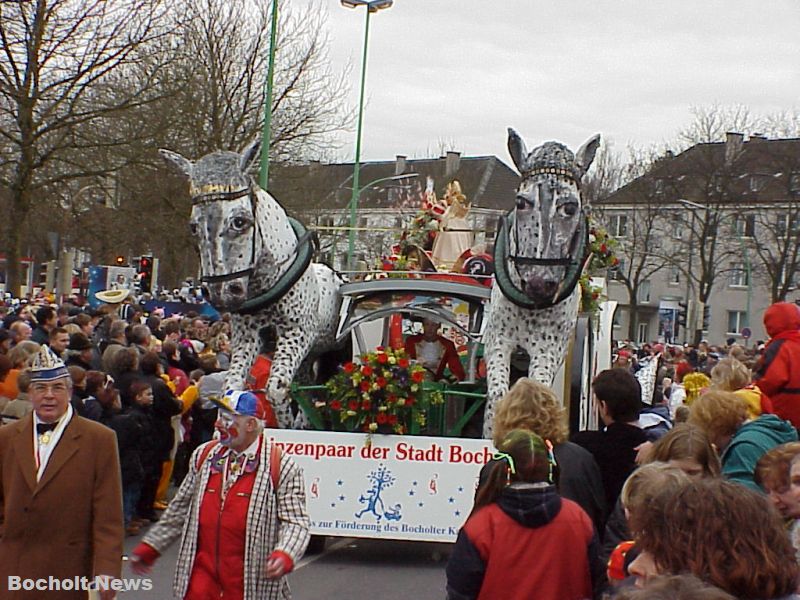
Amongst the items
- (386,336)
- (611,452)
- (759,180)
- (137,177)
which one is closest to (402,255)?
(386,336)

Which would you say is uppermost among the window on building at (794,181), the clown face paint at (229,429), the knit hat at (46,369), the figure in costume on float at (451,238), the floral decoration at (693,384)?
the window on building at (794,181)

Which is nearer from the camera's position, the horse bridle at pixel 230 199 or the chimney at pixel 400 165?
the horse bridle at pixel 230 199

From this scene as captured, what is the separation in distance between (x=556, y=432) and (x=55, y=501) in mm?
2345

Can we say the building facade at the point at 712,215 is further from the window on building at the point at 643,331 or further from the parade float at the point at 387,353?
the parade float at the point at 387,353

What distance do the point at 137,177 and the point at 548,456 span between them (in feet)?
90.2

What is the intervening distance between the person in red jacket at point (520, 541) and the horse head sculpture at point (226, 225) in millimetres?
5268

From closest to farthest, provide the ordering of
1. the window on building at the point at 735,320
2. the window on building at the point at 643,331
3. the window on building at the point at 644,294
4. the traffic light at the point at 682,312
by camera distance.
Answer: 1. the traffic light at the point at 682,312
2. the window on building at the point at 735,320
3. the window on building at the point at 643,331
4. the window on building at the point at 644,294

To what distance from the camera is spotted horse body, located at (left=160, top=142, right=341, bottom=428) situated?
944 centimetres

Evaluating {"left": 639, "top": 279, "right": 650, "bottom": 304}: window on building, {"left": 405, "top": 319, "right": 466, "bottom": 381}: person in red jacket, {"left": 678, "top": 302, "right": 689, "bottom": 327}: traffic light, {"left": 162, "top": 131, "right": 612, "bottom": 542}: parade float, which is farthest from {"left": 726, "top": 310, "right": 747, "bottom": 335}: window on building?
{"left": 162, "top": 131, "right": 612, "bottom": 542}: parade float

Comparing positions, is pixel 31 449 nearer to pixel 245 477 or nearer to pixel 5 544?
pixel 5 544

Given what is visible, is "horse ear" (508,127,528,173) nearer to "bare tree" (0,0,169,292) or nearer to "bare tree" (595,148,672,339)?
"bare tree" (0,0,169,292)

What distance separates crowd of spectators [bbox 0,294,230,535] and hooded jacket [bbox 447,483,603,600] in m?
4.44

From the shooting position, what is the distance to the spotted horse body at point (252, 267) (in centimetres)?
944

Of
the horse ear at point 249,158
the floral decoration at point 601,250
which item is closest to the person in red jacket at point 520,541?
the horse ear at point 249,158
